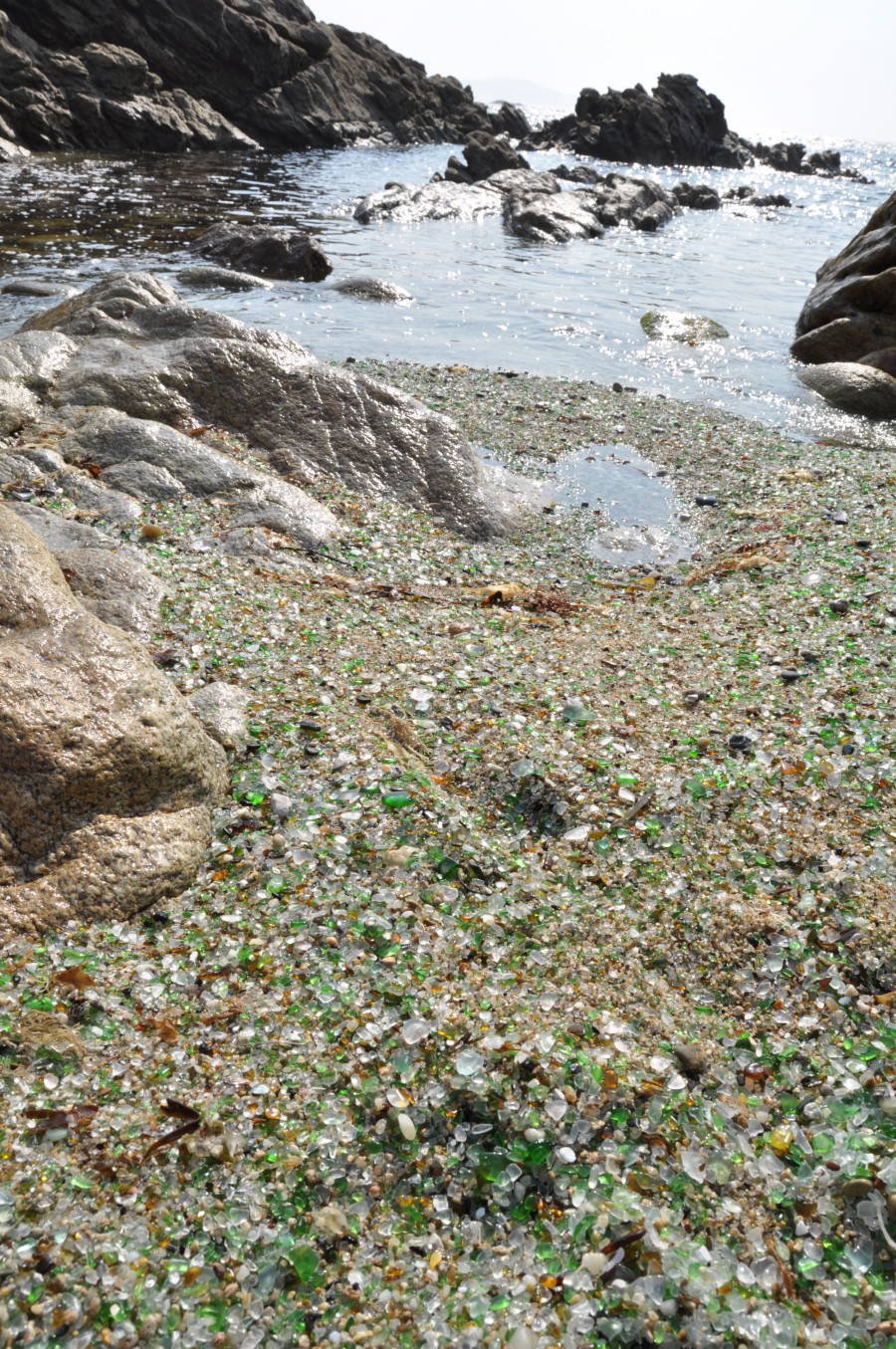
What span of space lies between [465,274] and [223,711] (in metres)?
19.0

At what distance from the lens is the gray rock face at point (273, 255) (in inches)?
717

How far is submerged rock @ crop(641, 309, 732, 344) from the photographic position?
16531 millimetres

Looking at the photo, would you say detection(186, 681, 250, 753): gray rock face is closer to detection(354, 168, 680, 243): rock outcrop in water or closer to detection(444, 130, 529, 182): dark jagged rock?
detection(354, 168, 680, 243): rock outcrop in water

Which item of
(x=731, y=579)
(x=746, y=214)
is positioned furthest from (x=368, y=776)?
(x=746, y=214)

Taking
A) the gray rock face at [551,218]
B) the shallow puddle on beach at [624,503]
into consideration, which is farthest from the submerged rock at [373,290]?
the gray rock face at [551,218]

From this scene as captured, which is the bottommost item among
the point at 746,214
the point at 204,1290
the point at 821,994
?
the point at 204,1290

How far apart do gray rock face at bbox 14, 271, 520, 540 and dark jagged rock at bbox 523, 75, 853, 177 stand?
60625 millimetres

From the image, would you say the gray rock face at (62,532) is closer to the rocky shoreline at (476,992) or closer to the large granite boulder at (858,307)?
the rocky shoreline at (476,992)

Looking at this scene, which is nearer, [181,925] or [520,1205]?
[520,1205]

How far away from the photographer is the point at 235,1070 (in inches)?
120

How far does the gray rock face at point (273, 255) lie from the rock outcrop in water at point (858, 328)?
9.76m

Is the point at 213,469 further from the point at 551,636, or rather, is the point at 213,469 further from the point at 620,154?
the point at 620,154

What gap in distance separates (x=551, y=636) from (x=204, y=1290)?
15.1 ft

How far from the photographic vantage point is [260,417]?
9.25m
